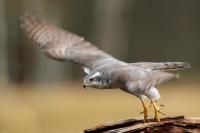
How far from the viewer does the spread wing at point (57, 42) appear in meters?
8.48

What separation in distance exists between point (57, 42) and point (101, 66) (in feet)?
3.15

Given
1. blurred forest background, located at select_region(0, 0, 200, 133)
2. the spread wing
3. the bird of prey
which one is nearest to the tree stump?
the bird of prey

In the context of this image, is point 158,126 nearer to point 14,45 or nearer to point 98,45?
point 98,45

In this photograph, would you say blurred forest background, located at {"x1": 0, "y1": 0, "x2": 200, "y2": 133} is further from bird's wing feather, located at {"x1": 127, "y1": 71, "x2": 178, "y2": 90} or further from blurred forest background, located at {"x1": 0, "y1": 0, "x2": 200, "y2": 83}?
bird's wing feather, located at {"x1": 127, "y1": 71, "x2": 178, "y2": 90}

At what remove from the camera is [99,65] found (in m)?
8.09

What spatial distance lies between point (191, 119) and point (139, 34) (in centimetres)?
1251

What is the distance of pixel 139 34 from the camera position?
19906 mm

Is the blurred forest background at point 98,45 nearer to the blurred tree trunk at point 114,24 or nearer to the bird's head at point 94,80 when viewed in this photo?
the blurred tree trunk at point 114,24

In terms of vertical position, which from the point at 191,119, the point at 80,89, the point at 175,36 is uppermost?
the point at 175,36

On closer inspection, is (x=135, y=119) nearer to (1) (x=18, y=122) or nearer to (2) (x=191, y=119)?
(2) (x=191, y=119)

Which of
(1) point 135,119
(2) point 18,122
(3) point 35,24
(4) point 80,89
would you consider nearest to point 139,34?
(4) point 80,89

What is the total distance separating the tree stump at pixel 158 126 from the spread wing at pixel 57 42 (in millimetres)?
1054

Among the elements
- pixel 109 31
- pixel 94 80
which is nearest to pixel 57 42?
pixel 94 80

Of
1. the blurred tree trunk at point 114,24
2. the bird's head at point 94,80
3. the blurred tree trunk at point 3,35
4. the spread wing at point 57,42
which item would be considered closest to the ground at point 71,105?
the blurred tree trunk at point 3,35
